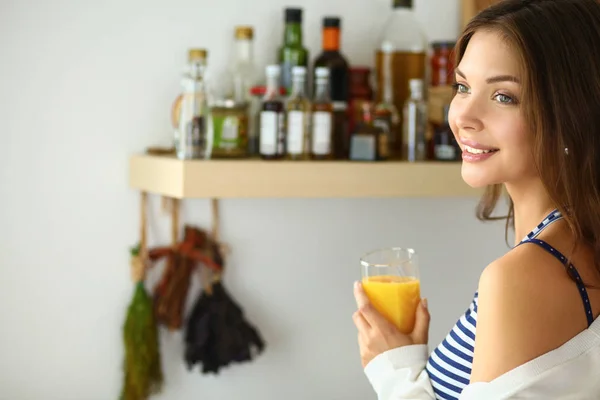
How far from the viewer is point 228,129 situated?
60.1 inches

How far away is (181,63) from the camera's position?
170 centimetres

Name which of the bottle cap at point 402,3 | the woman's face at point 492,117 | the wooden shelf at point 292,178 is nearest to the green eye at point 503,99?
the woman's face at point 492,117

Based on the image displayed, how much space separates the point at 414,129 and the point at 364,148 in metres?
0.13

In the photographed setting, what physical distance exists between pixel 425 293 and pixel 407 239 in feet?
0.43

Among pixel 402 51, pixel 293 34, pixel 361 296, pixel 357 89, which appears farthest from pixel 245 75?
pixel 361 296

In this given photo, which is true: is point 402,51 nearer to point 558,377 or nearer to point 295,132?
point 295,132

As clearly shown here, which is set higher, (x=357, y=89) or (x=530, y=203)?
(x=357, y=89)

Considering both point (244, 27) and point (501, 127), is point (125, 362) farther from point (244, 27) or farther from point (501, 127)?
point (501, 127)

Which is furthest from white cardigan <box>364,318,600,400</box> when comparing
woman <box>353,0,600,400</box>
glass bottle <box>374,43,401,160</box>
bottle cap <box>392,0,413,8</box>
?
bottle cap <box>392,0,413,8</box>

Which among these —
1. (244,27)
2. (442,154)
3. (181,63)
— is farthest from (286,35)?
(442,154)

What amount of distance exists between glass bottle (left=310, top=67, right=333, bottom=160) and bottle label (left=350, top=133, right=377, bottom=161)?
0.05 metres

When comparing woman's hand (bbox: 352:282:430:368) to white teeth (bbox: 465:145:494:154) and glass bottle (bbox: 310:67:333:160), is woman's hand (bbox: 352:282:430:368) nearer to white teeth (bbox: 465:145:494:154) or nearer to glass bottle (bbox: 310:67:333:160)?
white teeth (bbox: 465:145:494:154)

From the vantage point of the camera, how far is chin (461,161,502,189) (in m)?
0.90

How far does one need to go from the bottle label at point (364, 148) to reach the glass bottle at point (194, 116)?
0.28 m
